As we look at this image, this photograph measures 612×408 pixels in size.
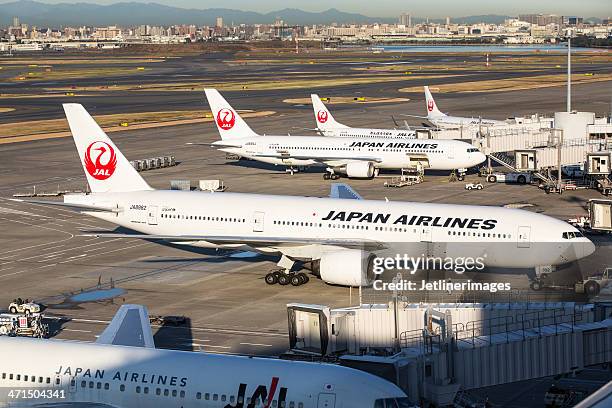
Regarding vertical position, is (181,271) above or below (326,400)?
below

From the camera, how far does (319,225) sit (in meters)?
56.7

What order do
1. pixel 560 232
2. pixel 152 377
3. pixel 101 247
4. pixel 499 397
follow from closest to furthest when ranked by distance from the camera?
pixel 152 377, pixel 499 397, pixel 560 232, pixel 101 247

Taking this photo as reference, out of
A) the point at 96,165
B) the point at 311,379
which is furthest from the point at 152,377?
the point at 96,165

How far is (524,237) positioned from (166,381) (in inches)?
1043

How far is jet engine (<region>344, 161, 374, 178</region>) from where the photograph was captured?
96.0 m

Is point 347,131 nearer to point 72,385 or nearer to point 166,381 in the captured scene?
point 72,385

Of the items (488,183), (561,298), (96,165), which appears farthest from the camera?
(488,183)

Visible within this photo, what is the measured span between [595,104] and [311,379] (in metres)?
141

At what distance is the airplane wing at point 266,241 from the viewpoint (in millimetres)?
54844

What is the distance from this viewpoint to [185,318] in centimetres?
4988

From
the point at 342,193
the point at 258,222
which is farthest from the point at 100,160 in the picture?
the point at 342,193

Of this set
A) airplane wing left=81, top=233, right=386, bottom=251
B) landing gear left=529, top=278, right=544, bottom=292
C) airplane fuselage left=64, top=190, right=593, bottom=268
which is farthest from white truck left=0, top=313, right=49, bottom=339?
landing gear left=529, top=278, right=544, bottom=292

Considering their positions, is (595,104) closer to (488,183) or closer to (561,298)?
(488,183)

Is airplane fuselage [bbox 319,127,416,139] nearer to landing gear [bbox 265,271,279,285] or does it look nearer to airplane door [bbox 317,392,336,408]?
landing gear [bbox 265,271,279,285]
